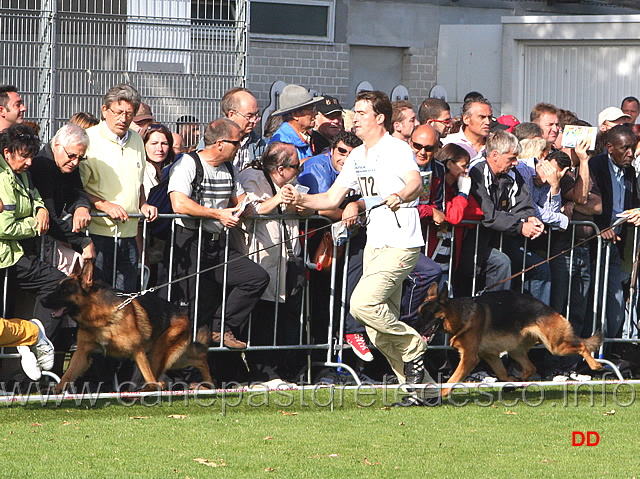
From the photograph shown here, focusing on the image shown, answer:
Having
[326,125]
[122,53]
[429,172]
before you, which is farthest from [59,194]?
[122,53]

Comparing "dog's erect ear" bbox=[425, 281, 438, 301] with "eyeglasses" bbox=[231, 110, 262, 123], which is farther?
"eyeglasses" bbox=[231, 110, 262, 123]

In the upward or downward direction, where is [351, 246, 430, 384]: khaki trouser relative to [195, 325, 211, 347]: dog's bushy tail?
upward

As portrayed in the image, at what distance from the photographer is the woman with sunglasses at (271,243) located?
26.2 feet

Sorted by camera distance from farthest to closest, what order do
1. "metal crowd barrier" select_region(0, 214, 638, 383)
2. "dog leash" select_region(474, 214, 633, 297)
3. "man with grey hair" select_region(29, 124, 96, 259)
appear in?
"dog leash" select_region(474, 214, 633, 297) → "metal crowd barrier" select_region(0, 214, 638, 383) → "man with grey hair" select_region(29, 124, 96, 259)

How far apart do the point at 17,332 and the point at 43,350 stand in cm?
24

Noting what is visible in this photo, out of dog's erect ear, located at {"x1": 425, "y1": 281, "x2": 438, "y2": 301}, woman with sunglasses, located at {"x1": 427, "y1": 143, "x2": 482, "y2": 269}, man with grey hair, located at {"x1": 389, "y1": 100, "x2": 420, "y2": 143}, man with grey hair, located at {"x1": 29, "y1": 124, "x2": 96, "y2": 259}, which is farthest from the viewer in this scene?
man with grey hair, located at {"x1": 389, "y1": 100, "x2": 420, "y2": 143}

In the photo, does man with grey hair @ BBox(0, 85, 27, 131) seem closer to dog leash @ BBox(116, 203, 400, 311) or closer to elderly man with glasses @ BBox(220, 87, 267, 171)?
elderly man with glasses @ BBox(220, 87, 267, 171)

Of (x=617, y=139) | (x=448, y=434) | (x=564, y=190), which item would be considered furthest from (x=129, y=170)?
(x=617, y=139)

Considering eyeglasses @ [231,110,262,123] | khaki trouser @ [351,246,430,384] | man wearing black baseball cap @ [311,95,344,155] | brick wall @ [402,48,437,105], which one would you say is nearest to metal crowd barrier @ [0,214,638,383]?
khaki trouser @ [351,246,430,384]

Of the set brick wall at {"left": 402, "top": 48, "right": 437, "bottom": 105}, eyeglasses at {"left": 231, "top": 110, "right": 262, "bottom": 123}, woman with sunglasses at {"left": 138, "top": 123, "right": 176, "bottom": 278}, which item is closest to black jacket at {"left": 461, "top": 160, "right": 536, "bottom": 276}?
eyeglasses at {"left": 231, "top": 110, "right": 262, "bottom": 123}

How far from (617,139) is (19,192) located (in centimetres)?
505

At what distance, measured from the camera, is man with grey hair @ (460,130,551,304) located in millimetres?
8570

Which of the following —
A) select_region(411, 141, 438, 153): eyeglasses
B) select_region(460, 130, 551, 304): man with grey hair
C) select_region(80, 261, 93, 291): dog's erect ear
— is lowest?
select_region(80, 261, 93, 291): dog's erect ear

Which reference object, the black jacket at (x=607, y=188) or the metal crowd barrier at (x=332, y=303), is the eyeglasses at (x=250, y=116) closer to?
the metal crowd barrier at (x=332, y=303)
